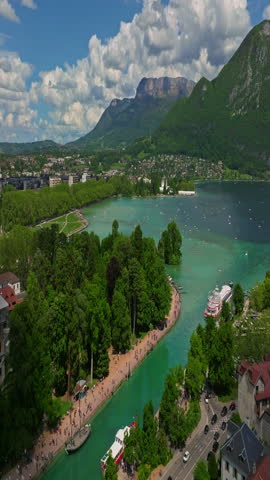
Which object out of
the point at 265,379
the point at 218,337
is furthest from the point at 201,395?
the point at 265,379

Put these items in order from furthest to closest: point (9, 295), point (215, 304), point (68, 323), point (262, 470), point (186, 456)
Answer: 1. point (215, 304)
2. point (9, 295)
3. point (68, 323)
4. point (186, 456)
5. point (262, 470)

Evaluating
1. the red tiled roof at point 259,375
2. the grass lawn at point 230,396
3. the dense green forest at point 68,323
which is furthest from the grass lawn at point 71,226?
the red tiled roof at point 259,375

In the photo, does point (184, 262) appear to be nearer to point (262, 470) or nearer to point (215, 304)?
point (215, 304)

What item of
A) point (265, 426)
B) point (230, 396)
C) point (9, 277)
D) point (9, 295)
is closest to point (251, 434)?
point (265, 426)

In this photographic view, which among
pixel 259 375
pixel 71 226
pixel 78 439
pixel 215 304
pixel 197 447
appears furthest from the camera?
pixel 71 226

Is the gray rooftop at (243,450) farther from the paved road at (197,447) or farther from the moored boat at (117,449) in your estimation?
the moored boat at (117,449)

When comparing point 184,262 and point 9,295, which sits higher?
point 9,295

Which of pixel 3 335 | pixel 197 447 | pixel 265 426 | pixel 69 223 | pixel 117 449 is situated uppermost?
pixel 3 335
